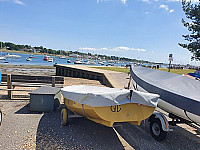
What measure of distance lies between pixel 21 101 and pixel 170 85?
603 cm

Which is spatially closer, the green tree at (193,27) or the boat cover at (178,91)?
the boat cover at (178,91)

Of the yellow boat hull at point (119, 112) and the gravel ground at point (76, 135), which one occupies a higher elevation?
the yellow boat hull at point (119, 112)

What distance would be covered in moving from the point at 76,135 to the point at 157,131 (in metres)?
2.15

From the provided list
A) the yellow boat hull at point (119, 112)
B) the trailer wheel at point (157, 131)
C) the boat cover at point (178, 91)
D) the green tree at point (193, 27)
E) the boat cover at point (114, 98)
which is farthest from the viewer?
the green tree at point (193, 27)

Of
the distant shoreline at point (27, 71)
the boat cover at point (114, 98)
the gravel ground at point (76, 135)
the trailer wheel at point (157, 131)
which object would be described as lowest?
the distant shoreline at point (27, 71)

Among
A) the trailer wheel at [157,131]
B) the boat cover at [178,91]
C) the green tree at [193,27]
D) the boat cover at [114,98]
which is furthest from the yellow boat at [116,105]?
the green tree at [193,27]

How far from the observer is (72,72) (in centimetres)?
1970

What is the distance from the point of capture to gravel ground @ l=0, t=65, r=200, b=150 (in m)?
3.69

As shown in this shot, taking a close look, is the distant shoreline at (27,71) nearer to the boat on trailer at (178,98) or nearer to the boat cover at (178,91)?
the boat cover at (178,91)

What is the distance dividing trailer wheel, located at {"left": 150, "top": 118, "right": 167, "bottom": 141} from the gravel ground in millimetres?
127

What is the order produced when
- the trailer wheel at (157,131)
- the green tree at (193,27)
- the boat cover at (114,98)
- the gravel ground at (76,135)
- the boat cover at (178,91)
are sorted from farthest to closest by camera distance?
the green tree at (193,27)
the trailer wheel at (157,131)
the gravel ground at (76,135)
the boat cover at (114,98)
the boat cover at (178,91)

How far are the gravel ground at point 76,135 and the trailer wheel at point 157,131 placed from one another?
0.42 feet

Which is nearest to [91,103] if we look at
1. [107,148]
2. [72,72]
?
[107,148]

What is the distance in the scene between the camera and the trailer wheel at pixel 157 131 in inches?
154
